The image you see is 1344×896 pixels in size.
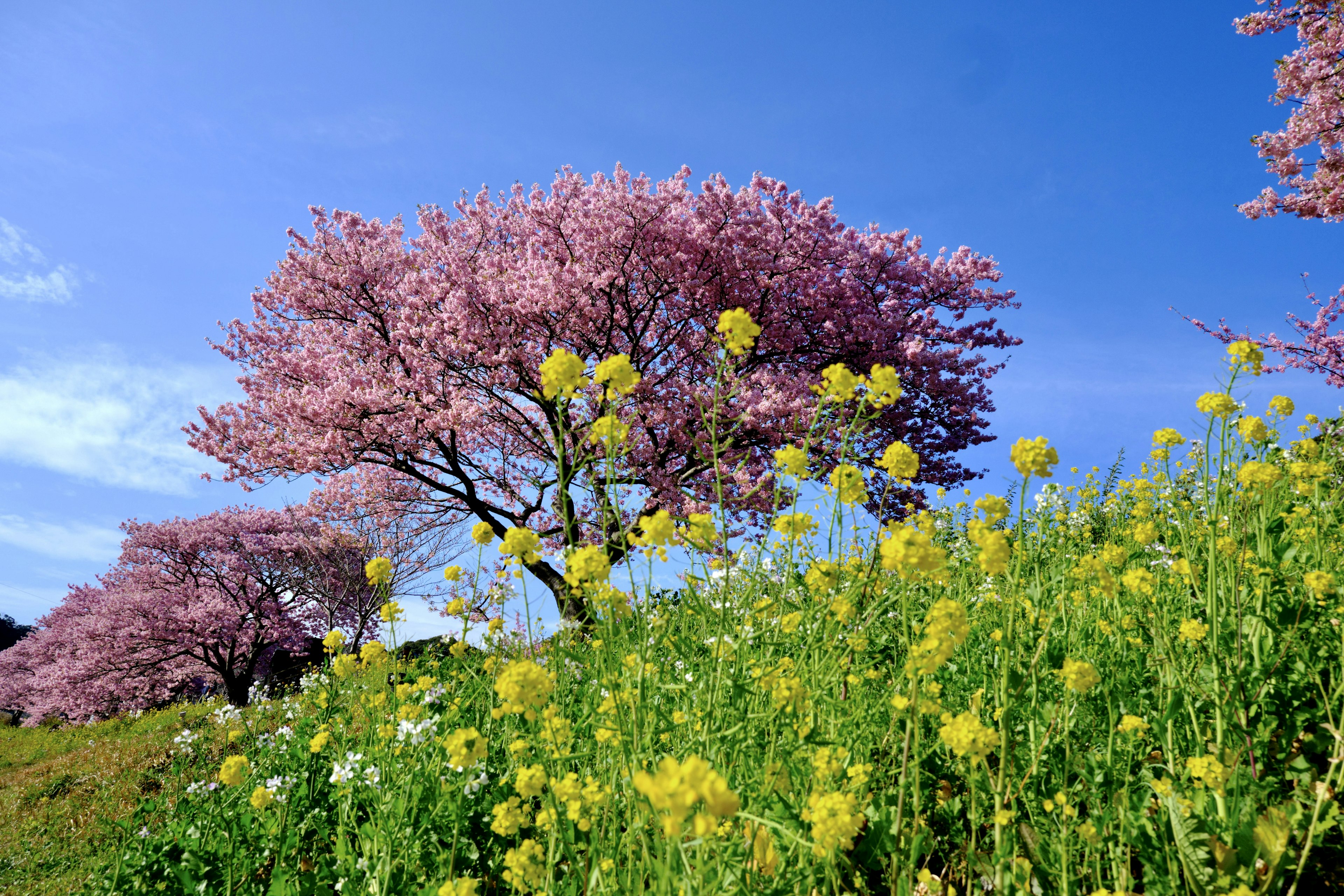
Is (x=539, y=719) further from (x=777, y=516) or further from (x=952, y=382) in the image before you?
(x=952, y=382)

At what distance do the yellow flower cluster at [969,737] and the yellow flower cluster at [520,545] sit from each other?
139cm

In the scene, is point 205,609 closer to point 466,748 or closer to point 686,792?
point 466,748

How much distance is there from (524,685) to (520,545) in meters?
0.56

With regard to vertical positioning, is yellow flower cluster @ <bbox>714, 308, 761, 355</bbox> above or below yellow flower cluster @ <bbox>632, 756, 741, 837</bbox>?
above

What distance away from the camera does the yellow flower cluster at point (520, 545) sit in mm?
2277

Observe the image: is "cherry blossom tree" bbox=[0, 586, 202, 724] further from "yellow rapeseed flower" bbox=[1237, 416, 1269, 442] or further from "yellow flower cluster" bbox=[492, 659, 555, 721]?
"yellow rapeseed flower" bbox=[1237, 416, 1269, 442]

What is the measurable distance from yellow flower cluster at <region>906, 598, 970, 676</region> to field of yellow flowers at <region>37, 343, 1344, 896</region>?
1 cm

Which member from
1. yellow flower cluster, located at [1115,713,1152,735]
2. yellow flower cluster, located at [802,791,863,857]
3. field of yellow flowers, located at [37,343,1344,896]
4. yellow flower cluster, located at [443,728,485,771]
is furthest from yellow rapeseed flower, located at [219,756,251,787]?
yellow flower cluster, located at [1115,713,1152,735]

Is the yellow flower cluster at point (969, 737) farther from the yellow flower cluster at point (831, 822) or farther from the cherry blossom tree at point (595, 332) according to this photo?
the cherry blossom tree at point (595, 332)

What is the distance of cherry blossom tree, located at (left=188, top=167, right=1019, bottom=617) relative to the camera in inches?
433

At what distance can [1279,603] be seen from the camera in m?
2.63

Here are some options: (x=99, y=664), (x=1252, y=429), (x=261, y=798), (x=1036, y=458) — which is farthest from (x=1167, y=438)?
(x=99, y=664)

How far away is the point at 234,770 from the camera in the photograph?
2.85 metres

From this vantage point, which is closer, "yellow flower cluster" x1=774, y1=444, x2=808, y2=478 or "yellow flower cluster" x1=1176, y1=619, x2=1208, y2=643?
"yellow flower cluster" x1=774, y1=444, x2=808, y2=478
